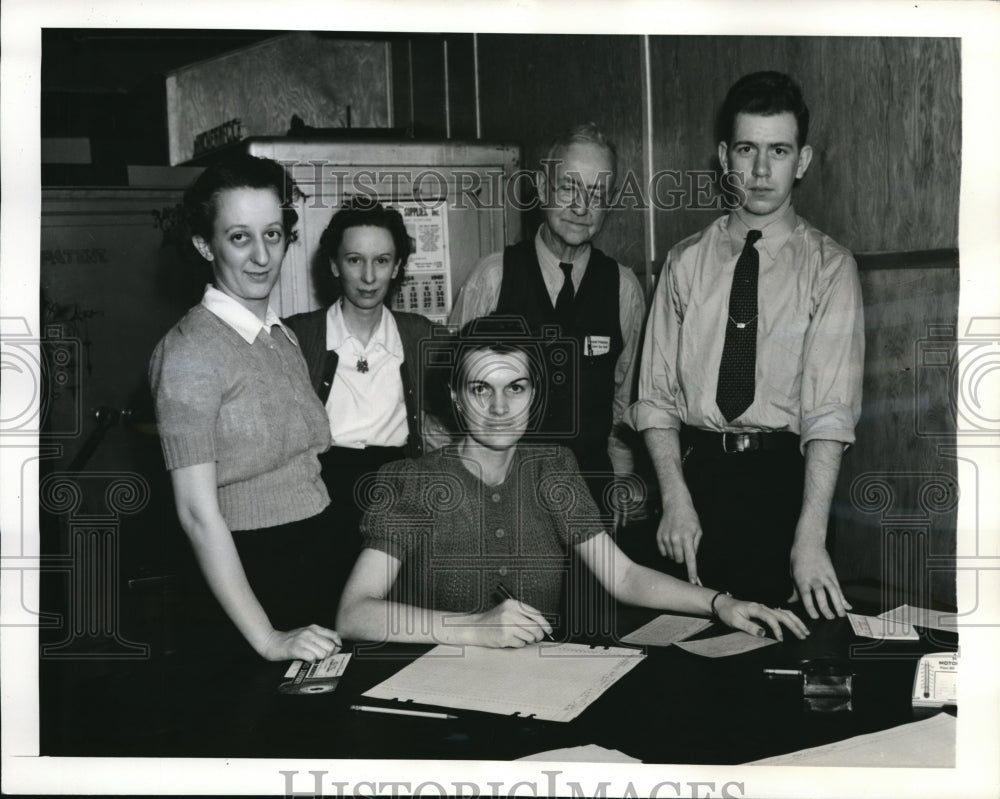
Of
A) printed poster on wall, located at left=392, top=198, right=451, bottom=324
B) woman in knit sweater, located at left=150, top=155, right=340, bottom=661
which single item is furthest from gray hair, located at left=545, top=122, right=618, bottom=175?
woman in knit sweater, located at left=150, top=155, right=340, bottom=661

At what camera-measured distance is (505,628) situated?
1909 millimetres

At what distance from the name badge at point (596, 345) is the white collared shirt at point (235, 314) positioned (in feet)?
2.36

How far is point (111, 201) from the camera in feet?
7.26

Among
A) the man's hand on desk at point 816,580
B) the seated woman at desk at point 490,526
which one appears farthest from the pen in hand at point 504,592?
the man's hand on desk at point 816,580

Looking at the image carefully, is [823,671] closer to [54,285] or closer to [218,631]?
[218,631]

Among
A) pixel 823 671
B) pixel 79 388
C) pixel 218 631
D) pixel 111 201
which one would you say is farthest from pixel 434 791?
pixel 111 201

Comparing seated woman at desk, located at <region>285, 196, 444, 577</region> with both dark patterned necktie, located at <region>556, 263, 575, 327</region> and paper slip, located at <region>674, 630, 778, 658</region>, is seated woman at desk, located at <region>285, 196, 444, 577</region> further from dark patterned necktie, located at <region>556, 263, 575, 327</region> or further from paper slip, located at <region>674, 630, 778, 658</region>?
paper slip, located at <region>674, 630, 778, 658</region>

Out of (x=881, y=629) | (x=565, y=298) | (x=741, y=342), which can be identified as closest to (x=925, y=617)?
(x=881, y=629)

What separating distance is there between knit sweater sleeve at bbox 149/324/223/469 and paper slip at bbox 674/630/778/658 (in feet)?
3.47

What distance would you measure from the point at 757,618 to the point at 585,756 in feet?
1.56

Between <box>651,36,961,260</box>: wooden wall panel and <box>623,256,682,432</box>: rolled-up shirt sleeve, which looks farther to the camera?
<box>623,256,682,432</box>: rolled-up shirt sleeve

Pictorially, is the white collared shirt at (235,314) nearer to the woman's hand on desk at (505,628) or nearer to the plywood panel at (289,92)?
the woman's hand on desk at (505,628)

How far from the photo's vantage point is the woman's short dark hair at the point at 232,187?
2160 mm

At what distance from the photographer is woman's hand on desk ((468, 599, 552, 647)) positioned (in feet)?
6.23
